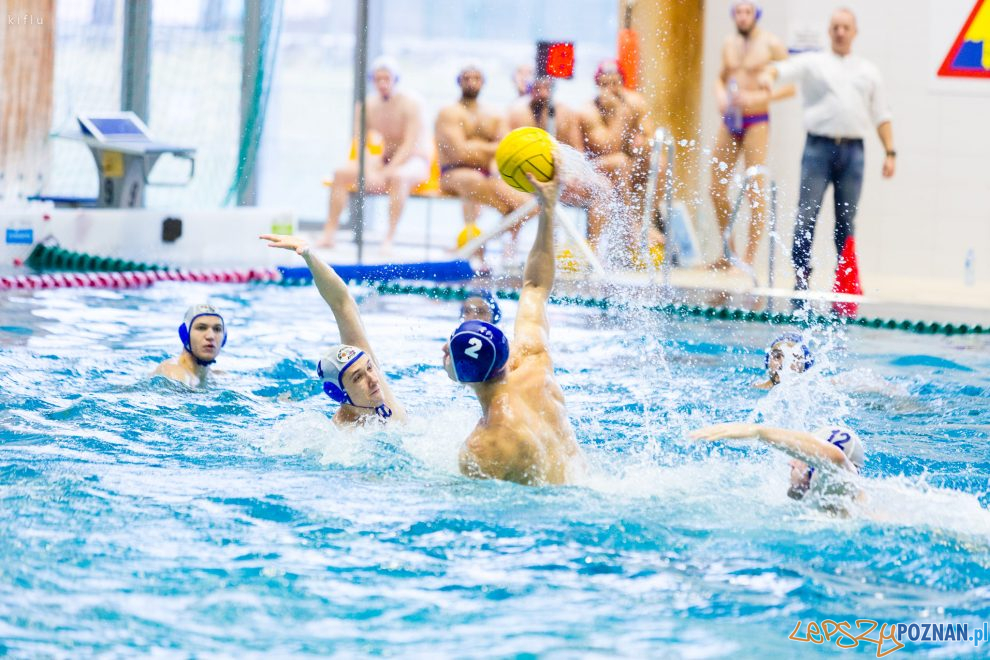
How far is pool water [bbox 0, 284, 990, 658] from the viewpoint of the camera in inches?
123

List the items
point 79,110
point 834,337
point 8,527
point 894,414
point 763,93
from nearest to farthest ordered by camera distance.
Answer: point 8,527 → point 894,414 → point 834,337 → point 763,93 → point 79,110

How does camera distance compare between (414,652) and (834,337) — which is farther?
(834,337)

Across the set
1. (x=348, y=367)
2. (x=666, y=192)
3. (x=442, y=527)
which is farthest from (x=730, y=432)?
(x=666, y=192)

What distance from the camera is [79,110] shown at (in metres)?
11.2

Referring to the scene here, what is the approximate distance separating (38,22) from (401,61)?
60.5 feet

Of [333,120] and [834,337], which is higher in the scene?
[333,120]

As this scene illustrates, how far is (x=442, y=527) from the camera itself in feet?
12.6

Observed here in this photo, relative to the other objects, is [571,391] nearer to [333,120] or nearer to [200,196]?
[200,196]

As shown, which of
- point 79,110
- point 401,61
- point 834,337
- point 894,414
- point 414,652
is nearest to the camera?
point 414,652

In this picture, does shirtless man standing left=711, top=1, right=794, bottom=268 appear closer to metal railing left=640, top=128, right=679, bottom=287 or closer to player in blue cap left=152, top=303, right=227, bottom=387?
metal railing left=640, top=128, right=679, bottom=287

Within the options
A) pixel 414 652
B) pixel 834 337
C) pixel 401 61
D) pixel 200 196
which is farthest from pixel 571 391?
pixel 401 61

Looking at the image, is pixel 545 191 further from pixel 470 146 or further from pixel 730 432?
pixel 470 146

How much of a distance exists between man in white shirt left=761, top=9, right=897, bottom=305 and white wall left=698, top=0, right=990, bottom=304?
1.45m

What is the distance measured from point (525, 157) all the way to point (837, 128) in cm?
580
